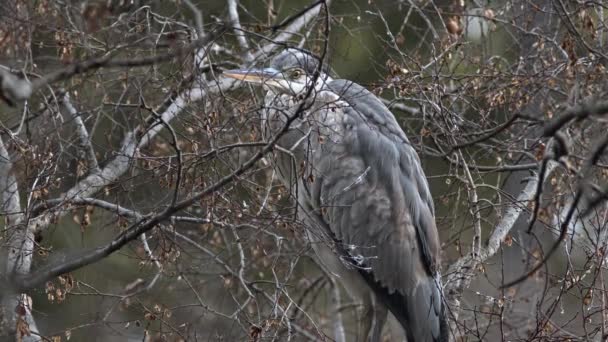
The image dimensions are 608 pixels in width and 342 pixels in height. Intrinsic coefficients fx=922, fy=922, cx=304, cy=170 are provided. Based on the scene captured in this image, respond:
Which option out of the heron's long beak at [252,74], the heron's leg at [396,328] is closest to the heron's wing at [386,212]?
the heron's leg at [396,328]

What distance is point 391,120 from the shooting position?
4922 mm

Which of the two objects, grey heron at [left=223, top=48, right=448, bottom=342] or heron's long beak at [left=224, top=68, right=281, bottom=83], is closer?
heron's long beak at [left=224, top=68, right=281, bottom=83]

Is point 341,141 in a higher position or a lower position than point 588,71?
lower

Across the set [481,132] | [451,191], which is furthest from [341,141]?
[481,132]

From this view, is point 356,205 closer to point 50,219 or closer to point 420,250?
point 420,250

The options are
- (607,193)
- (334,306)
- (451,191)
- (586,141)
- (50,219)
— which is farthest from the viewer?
(334,306)

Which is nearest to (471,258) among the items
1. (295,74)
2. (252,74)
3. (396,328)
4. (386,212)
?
(386,212)

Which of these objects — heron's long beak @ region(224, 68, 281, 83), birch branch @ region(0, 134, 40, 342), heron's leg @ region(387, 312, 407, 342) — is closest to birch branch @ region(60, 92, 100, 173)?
birch branch @ region(0, 134, 40, 342)

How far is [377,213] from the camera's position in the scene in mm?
4992

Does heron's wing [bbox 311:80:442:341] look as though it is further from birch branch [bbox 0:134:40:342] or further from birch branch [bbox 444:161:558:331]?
birch branch [bbox 0:134:40:342]

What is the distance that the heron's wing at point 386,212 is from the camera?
4852 millimetres

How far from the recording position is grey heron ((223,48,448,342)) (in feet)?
15.9

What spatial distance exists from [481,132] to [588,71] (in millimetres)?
744

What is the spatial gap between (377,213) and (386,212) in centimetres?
5
